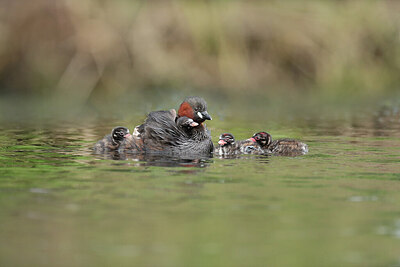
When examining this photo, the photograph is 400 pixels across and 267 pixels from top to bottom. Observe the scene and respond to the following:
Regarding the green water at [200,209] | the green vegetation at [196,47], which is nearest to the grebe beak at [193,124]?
the green water at [200,209]

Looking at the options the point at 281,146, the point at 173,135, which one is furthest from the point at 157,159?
the point at 281,146

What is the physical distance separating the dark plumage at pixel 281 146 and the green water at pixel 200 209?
21 centimetres

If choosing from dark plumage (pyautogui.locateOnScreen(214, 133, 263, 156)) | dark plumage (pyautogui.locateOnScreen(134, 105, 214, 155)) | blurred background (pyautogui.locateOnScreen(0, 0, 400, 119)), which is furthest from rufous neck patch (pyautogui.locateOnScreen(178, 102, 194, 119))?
blurred background (pyautogui.locateOnScreen(0, 0, 400, 119))

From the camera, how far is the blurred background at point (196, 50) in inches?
743

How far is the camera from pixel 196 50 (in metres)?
19.5

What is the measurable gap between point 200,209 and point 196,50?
45.5 ft

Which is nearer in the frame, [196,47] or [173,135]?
[173,135]

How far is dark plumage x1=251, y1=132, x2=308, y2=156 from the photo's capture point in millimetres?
9375

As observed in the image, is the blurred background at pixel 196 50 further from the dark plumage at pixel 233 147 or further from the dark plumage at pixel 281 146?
the dark plumage at pixel 233 147

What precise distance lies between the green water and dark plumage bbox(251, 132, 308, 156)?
213 millimetres

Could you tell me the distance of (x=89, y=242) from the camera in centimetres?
491

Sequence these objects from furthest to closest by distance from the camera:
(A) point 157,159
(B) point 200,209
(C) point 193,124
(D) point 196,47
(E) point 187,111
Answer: (D) point 196,47, (E) point 187,111, (C) point 193,124, (A) point 157,159, (B) point 200,209

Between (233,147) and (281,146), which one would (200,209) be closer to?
(233,147)

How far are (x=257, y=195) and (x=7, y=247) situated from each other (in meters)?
2.36
